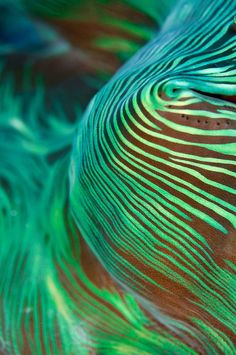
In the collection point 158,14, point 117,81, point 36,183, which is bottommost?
point 36,183

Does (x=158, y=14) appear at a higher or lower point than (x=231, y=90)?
higher

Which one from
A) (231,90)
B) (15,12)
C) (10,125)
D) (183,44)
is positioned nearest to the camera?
(231,90)

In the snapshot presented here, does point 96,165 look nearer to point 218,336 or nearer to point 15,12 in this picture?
point 218,336

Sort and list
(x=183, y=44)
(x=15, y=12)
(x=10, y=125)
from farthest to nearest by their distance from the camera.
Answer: (x=15, y=12) < (x=10, y=125) < (x=183, y=44)

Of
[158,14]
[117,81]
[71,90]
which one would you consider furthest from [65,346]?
[158,14]
